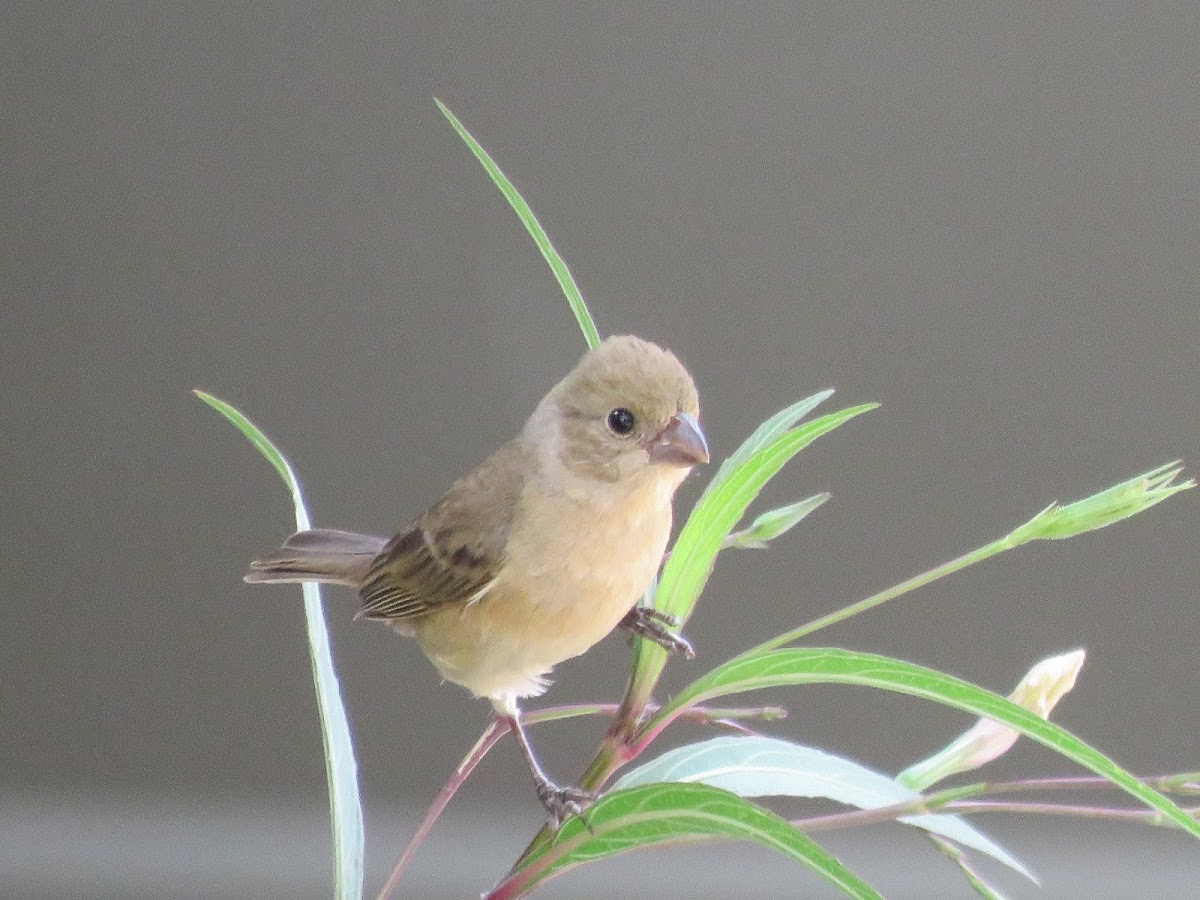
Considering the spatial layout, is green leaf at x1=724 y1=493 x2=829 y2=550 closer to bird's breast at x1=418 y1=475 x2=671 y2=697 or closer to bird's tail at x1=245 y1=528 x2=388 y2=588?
bird's breast at x1=418 y1=475 x2=671 y2=697

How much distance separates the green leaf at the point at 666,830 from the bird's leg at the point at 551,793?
0.08 feet

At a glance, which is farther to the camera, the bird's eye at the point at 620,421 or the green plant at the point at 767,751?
the bird's eye at the point at 620,421

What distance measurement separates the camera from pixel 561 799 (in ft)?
2.05

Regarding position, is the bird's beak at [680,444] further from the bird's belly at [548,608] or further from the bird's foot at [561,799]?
the bird's foot at [561,799]

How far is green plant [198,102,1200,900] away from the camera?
43 centimetres

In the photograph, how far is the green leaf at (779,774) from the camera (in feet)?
1.75

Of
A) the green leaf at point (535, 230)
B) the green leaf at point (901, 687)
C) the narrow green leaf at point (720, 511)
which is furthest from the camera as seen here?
the green leaf at point (535, 230)

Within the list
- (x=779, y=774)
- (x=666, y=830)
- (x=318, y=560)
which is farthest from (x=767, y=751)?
(x=318, y=560)

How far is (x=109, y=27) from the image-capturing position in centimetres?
167

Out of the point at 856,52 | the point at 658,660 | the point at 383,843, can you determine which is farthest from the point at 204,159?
the point at 658,660

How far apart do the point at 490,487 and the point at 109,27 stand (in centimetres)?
133

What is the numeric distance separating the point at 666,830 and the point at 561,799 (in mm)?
182

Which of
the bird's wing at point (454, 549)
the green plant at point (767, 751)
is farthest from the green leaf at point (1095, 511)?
the bird's wing at point (454, 549)

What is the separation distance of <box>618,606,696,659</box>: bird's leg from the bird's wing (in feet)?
0.47
